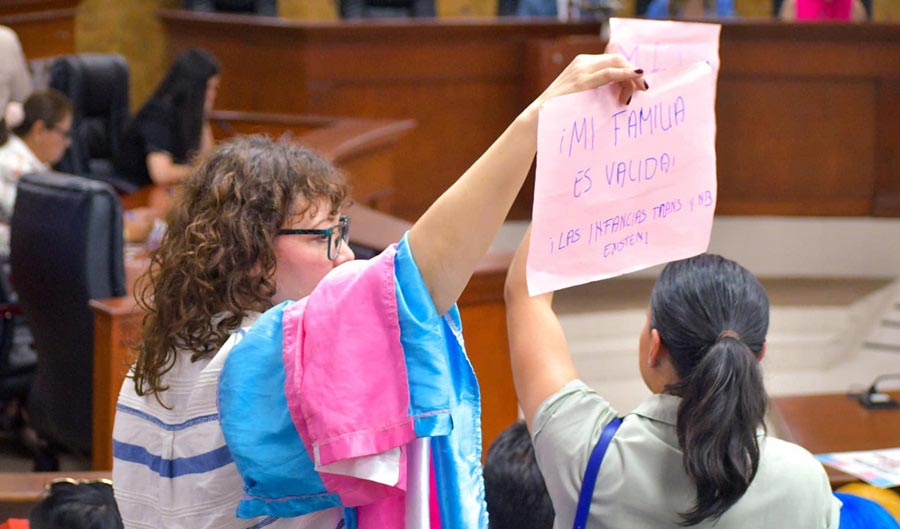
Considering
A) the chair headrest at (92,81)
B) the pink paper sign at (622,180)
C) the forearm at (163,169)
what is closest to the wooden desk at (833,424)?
the pink paper sign at (622,180)

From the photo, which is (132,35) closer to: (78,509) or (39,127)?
(39,127)

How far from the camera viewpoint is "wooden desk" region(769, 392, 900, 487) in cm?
223

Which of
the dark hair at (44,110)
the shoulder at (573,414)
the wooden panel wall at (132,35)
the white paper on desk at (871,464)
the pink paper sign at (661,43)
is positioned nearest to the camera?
the pink paper sign at (661,43)

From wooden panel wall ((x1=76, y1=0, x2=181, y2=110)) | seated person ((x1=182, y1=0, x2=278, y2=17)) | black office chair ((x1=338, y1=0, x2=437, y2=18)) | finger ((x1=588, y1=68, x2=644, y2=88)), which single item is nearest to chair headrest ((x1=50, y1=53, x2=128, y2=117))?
seated person ((x1=182, y1=0, x2=278, y2=17))

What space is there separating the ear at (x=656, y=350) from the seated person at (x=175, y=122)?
3958 millimetres

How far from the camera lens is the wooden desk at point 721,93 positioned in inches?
238

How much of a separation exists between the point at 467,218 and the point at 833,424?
61.8 inches

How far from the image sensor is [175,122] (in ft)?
17.0

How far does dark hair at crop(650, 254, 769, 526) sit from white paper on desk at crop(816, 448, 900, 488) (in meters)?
0.72

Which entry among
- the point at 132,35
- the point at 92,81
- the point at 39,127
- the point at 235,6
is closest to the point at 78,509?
the point at 39,127

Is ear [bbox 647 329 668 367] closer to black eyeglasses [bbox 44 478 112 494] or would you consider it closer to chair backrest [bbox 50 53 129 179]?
black eyeglasses [bbox 44 478 112 494]

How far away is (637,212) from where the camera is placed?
1256 mm

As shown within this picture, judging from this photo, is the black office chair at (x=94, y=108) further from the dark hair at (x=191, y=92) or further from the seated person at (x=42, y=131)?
the seated person at (x=42, y=131)

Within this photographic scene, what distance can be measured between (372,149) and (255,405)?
359 centimetres
